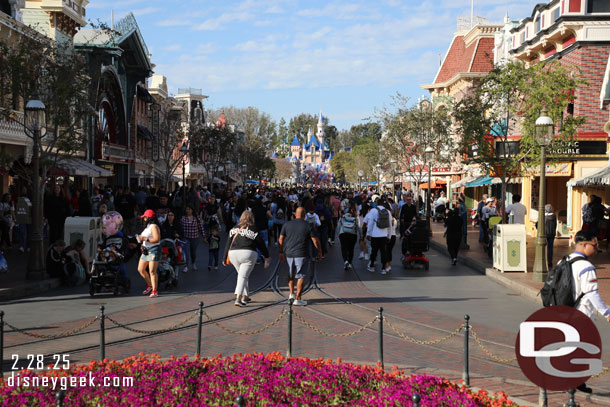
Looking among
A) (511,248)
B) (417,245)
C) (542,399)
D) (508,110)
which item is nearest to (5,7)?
(508,110)

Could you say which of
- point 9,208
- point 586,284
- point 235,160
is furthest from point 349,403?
point 235,160

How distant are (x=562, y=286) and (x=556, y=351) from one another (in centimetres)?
129

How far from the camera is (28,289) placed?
14.4 metres

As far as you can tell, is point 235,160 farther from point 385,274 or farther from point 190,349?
point 190,349

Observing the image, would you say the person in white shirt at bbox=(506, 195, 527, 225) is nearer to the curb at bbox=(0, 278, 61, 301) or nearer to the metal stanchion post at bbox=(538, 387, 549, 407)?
the curb at bbox=(0, 278, 61, 301)

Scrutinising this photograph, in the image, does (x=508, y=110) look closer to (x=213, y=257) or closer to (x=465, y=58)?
(x=213, y=257)

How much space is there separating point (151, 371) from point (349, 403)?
196 centimetres

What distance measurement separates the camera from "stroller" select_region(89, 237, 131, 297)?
45.9 ft

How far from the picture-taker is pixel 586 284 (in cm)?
754

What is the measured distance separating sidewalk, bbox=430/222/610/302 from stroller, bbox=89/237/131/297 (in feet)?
25.6

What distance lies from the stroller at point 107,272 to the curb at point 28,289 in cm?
131

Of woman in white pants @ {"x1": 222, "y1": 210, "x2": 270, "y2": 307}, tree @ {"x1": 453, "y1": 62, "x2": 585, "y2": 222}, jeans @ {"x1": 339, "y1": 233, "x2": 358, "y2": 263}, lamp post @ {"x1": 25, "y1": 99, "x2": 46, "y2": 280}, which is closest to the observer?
woman in white pants @ {"x1": 222, "y1": 210, "x2": 270, "y2": 307}

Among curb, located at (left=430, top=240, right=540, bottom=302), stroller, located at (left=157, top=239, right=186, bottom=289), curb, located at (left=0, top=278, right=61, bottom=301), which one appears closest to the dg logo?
curb, located at (left=430, top=240, right=540, bottom=302)

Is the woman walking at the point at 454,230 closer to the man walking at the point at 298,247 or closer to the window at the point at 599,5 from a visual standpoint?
the man walking at the point at 298,247
